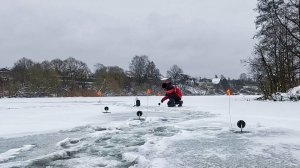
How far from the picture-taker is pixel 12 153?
19.8 feet

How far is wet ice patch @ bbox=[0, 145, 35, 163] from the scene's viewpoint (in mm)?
5565

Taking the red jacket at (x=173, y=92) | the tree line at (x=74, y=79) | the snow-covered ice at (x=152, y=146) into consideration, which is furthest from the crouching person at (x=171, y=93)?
the tree line at (x=74, y=79)

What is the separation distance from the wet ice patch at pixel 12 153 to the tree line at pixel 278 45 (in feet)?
77.0

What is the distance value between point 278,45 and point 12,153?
2752cm

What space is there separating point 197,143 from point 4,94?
5099cm

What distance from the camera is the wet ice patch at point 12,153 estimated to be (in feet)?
18.3

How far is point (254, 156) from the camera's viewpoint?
18.4 ft

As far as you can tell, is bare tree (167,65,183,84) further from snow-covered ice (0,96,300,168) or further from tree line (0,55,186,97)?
Result: snow-covered ice (0,96,300,168)

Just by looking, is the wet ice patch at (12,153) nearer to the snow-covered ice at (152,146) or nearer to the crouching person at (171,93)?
the snow-covered ice at (152,146)

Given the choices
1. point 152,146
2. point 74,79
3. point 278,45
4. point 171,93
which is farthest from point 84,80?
point 152,146

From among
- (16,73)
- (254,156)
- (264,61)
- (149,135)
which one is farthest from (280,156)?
(16,73)

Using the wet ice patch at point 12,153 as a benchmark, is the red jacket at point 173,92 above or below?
above

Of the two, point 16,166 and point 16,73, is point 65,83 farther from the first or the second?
point 16,166

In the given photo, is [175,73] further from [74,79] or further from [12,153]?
[12,153]
